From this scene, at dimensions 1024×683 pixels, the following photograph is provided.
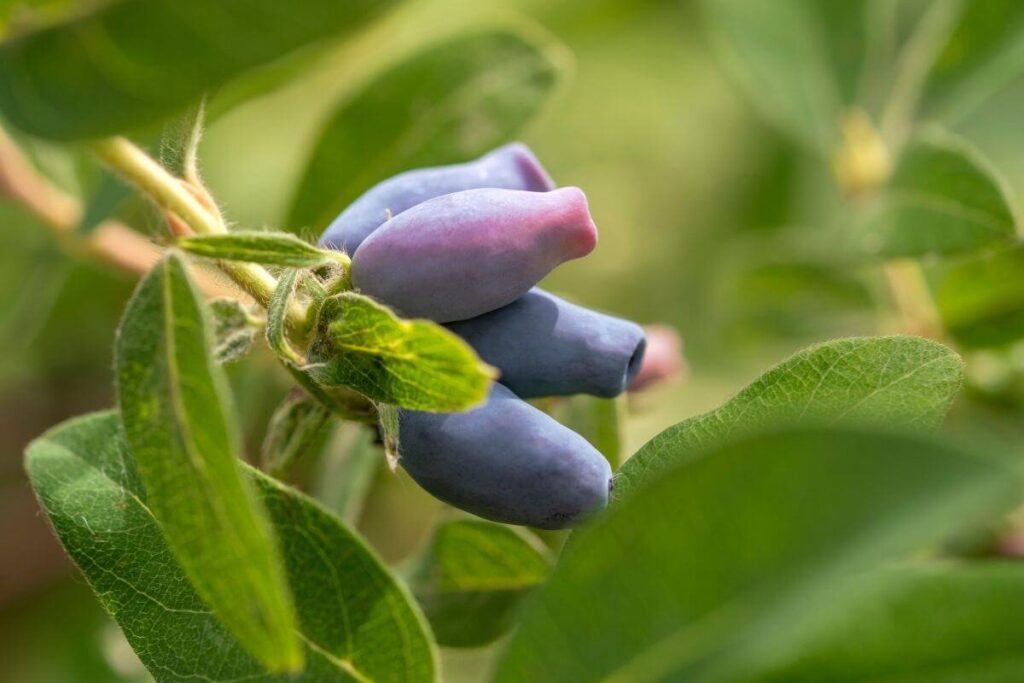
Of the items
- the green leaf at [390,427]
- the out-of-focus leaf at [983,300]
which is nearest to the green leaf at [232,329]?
the green leaf at [390,427]

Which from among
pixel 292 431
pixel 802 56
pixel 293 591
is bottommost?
pixel 293 591

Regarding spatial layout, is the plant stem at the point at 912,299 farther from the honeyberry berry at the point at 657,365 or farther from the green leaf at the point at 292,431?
the green leaf at the point at 292,431

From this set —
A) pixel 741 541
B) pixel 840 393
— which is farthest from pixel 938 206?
pixel 741 541

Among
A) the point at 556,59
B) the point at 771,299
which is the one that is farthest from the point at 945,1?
the point at 556,59

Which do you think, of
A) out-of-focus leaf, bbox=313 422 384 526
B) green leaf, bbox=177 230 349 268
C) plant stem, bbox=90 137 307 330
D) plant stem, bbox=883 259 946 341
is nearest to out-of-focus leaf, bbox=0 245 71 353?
out-of-focus leaf, bbox=313 422 384 526

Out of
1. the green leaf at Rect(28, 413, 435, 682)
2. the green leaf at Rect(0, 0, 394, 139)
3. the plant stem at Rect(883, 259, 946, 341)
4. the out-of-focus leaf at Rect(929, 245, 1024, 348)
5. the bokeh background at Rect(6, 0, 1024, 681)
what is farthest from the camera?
the bokeh background at Rect(6, 0, 1024, 681)

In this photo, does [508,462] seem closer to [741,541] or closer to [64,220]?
[741,541]

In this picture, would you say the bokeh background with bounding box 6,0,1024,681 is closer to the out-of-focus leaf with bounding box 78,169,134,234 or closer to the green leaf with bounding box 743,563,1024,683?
the out-of-focus leaf with bounding box 78,169,134,234
